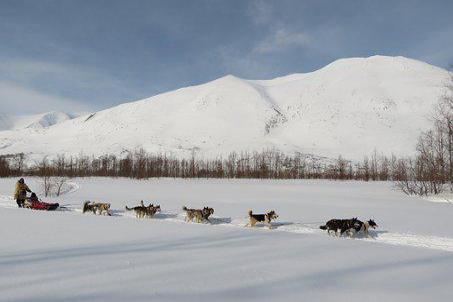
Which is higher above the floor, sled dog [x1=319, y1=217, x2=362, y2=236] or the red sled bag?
the red sled bag

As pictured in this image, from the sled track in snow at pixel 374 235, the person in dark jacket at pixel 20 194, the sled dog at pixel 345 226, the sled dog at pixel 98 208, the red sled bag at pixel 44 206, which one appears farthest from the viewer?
the person in dark jacket at pixel 20 194

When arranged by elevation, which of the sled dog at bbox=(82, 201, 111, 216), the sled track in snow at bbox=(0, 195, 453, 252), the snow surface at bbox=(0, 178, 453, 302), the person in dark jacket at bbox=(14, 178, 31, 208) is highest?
the person in dark jacket at bbox=(14, 178, 31, 208)

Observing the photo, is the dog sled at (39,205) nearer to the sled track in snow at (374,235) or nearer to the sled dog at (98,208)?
the sled dog at (98,208)

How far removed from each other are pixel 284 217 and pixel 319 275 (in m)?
11.2

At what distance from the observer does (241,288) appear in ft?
20.0

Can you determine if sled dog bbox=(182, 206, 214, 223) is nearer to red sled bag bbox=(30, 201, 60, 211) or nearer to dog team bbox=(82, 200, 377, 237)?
dog team bbox=(82, 200, 377, 237)

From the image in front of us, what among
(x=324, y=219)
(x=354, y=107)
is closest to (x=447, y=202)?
(x=324, y=219)

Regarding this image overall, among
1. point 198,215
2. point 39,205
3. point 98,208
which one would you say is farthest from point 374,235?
point 39,205

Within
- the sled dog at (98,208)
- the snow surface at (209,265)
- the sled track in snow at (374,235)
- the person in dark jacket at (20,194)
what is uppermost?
the person in dark jacket at (20,194)

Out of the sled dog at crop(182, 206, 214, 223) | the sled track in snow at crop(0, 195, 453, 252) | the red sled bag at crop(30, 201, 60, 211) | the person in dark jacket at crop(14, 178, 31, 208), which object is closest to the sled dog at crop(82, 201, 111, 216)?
the sled track in snow at crop(0, 195, 453, 252)

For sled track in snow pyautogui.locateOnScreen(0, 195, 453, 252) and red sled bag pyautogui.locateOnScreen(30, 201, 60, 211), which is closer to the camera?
sled track in snow pyautogui.locateOnScreen(0, 195, 453, 252)

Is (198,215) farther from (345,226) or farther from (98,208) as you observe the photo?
(345,226)

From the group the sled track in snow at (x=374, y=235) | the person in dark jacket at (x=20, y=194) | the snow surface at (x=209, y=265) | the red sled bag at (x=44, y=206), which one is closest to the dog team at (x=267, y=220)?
the sled track in snow at (x=374, y=235)

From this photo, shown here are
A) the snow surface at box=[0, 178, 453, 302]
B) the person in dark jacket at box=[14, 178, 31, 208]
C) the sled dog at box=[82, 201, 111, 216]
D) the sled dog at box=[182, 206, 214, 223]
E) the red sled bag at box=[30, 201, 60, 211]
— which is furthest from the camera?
the person in dark jacket at box=[14, 178, 31, 208]
